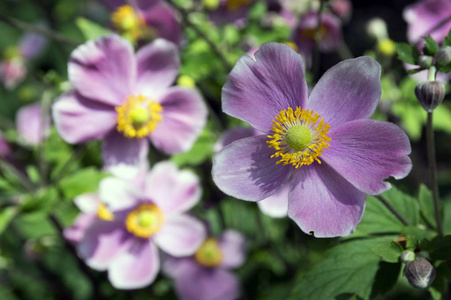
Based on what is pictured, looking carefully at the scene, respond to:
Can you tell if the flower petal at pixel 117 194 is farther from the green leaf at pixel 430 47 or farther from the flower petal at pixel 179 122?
the green leaf at pixel 430 47

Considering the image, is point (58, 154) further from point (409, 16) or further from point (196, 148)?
point (409, 16)

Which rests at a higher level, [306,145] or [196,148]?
[306,145]

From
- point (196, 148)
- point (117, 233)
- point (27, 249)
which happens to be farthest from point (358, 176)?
point (27, 249)

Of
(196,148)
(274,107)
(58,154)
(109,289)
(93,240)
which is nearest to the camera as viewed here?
(274,107)

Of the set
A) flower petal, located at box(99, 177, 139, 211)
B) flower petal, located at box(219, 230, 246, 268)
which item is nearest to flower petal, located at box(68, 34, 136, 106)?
flower petal, located at box(99, 177, 139, 211)

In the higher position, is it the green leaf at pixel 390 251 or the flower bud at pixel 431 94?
the flower bud at pixel 431 94

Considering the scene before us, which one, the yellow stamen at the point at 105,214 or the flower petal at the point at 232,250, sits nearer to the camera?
the yellow stamen at the point at 105,214

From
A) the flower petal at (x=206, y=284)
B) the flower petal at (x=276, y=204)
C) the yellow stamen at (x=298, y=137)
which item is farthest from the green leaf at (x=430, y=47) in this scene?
the flower petal at (x=206, y=284)
